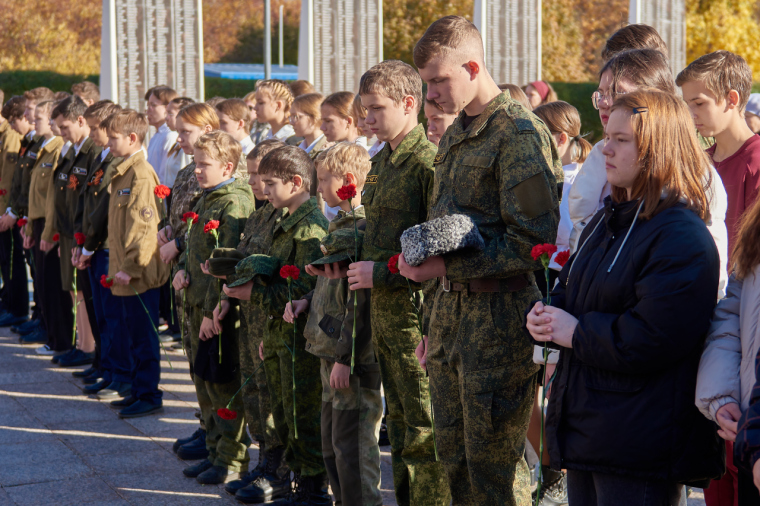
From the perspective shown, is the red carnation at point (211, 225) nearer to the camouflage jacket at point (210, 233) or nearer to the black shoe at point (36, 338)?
the camouflage jacket at point (210, 233)

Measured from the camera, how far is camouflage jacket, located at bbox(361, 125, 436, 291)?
3736 millimetres

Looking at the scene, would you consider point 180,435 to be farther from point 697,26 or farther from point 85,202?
point 697,26

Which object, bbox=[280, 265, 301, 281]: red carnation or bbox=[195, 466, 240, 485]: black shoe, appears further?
bbox=[195, 466, 240, 485]: black shoe

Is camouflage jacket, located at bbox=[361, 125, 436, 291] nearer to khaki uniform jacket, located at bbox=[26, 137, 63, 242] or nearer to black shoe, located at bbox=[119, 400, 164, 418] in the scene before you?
black shoe, located at bbox=[119, 400, 164, 418]

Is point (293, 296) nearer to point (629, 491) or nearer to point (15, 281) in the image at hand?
point (629, 491)

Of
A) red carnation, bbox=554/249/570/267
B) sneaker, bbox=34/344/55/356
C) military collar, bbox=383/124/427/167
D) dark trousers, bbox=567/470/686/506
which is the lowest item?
sneaker, bbox=34/344/55/356

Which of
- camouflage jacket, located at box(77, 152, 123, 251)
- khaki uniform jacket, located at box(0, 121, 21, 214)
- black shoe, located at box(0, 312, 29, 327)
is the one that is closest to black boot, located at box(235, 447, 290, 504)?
camouflage jacket, located at box(77, 152, 123, 251)

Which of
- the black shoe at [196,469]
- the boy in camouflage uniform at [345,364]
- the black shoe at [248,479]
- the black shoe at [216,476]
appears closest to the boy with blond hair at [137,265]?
the black shoe at [196,469]

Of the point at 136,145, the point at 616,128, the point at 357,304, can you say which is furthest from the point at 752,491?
the point at 136,145

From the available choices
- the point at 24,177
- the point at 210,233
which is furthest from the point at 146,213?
the point at 24,177

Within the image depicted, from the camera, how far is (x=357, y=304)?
391cm

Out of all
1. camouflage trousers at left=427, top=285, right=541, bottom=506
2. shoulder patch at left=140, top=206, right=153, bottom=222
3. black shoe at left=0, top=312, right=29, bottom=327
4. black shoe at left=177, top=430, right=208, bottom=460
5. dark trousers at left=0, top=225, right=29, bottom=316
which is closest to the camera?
camouflage trousers at left=427, top=285, right=541, bottom=506

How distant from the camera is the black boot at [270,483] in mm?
4656

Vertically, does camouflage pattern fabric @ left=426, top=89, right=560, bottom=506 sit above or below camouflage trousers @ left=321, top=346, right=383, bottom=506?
above
